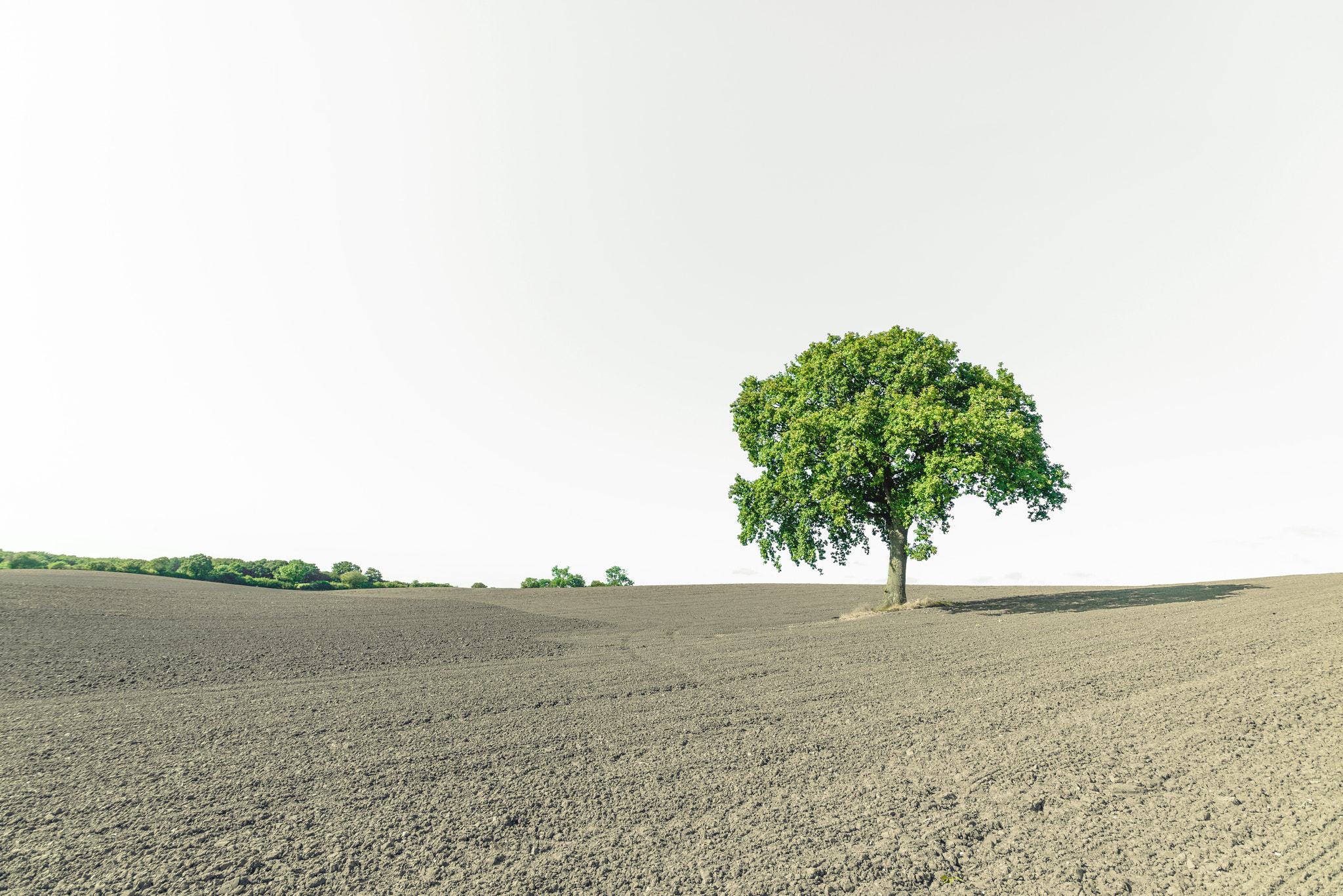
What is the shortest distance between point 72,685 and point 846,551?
88.9 feet

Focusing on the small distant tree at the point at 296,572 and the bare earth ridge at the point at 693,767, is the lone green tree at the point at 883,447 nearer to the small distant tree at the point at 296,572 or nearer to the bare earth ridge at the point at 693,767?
the bare earth ridge at the point at 693,767

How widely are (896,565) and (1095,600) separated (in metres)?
9.41

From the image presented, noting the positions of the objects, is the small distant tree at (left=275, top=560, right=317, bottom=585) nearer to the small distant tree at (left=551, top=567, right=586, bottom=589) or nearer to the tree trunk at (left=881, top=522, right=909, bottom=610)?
the small distant tree at (left=551, top=567, right=586, bottom=589)

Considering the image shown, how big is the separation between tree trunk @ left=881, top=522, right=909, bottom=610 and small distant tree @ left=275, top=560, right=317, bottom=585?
39.9 m

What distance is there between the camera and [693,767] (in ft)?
25.2

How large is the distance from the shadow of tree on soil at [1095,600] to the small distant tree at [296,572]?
42538 mm

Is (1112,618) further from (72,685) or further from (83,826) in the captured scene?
(72,685)

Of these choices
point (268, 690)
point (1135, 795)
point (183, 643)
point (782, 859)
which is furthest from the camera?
point (183, 643)

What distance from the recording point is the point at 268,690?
40.8 ft

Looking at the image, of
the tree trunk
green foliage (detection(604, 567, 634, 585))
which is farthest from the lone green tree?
green foliage (detection(604, 567, 634, 585))

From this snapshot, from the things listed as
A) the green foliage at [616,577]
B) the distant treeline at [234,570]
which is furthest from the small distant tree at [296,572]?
the green foliage at [616,577]

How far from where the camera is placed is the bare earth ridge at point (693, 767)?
5406 mm

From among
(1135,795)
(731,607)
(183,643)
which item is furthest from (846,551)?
(183,643)

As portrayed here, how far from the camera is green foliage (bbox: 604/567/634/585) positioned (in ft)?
176
